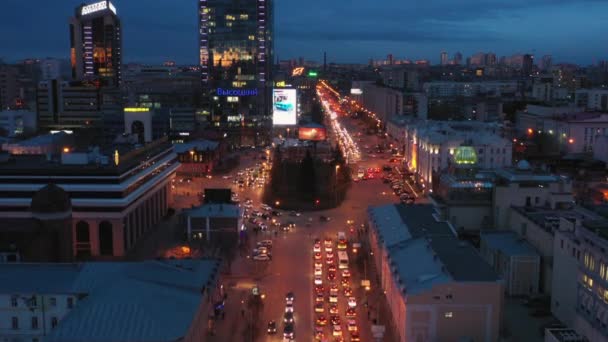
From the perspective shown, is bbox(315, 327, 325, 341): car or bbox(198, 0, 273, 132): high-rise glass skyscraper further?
bbox(198, 0, 273, 132): high-rise glass skyscraper

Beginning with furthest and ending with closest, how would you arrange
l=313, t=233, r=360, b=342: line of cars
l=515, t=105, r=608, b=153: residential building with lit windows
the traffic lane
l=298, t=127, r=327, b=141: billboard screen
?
l=298, t=127, r=327, b=141: billboard screen, l=515, t=105, r=608, b=153: residential building with lit windows, the traffic lane, l=313, t=233, r=360, b=342: line of cars

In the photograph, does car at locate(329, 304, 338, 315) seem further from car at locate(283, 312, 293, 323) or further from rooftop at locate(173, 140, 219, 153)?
rooftop at locate(173, 140, 219, 153)

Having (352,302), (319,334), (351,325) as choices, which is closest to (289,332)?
(319,334)

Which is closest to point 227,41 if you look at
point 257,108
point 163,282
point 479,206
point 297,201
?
point 257,108

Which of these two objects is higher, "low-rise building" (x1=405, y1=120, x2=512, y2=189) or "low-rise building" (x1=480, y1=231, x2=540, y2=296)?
"low-rise building" (x1=405, y1=120, x2=512, y2=189)

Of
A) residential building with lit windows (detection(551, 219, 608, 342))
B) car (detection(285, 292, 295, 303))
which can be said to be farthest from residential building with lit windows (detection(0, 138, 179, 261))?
residential building with lit windows (detection(551, 219, 608, 342))

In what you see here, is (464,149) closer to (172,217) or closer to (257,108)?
(172,217)
